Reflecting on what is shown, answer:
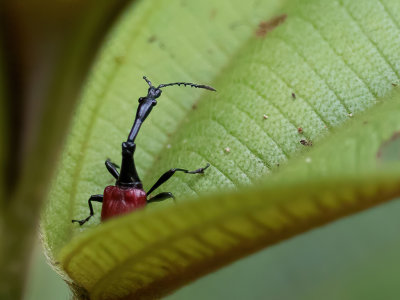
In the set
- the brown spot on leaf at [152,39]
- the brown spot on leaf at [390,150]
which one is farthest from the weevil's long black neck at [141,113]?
the brown spot on leaf at [390,150]

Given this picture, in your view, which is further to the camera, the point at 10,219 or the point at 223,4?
the point at 223,4

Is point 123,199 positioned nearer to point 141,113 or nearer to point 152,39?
point 141,113

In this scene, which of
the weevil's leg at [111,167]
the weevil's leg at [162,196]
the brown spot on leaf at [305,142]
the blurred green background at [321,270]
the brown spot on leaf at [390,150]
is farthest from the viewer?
the blurred green background at [321,270]

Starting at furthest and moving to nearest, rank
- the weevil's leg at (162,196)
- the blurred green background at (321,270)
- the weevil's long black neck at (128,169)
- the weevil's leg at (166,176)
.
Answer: the blurred green background at (321,270) → the weevil's long black neck at (128,169) → the weevil's leg at (162,196) → the weevil's leg at (166,176)

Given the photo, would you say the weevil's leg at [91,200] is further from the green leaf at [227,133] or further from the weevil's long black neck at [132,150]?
the weevil's long black neck at [132,150]

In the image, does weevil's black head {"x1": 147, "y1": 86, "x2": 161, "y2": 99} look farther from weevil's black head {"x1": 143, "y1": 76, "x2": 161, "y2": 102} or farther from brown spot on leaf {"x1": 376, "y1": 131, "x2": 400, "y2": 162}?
brown spot on leaf {"x1": 376, "y1": 131, "x2": 400, "y2": 162}

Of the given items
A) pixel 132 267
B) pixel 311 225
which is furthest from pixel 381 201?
pixel 132 267

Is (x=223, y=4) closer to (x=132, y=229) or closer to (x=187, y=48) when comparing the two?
(x=187, y=48)
